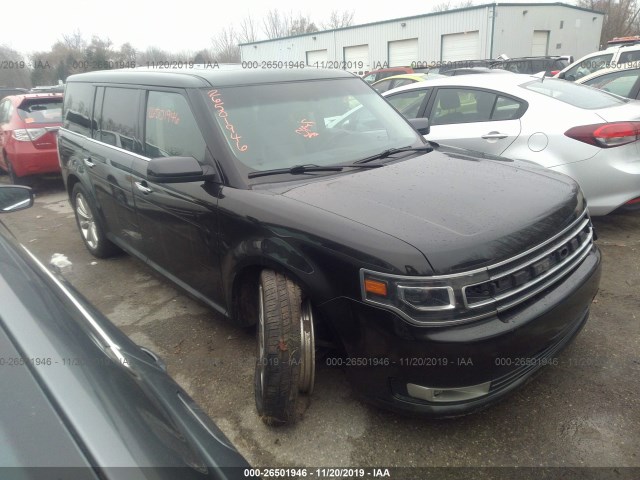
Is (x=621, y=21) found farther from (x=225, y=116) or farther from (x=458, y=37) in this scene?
(x=225, y=116)

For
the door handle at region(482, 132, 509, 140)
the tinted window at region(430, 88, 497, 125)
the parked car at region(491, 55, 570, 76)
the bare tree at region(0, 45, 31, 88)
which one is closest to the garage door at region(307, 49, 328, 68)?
the bare tree at region(0, 45, 31, 88)

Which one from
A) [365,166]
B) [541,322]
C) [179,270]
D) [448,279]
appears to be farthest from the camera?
[179,270]

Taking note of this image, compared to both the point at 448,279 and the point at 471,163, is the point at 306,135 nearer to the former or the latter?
the point at 471,163

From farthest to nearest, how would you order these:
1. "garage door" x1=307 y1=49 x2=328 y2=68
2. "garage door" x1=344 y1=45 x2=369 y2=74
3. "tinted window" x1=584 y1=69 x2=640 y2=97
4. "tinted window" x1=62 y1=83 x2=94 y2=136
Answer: "garage door" x1=307 y1=49 x2=328 y2=68, "garage door" x1=344 y1=45 x2=369 y2=74, "tinted window" x1=584 y1=69 x2=640 y2=97, "tinted window" x1=62 y1=83 x2=94 y2=136

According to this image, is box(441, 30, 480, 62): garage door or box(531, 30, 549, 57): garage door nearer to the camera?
box(441, 30, 480, 62): garage door

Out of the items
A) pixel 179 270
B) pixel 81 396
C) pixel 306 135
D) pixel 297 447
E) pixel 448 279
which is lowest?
pixel 297 447

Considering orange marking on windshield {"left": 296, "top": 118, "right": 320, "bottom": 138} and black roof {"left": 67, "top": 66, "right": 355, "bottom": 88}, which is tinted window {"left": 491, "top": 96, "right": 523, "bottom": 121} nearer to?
black roof {"left": 67, "top": 66, "right": 355, "bottom": 88}

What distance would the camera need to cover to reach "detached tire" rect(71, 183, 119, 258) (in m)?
4.64

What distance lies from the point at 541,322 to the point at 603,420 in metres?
0.75

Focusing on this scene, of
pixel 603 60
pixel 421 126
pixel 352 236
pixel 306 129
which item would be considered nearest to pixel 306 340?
pixel 352 236

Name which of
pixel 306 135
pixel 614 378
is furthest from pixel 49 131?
pixel 614 378

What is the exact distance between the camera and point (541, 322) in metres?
2.15

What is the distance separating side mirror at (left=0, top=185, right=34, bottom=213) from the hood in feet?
4.85

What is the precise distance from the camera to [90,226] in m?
4.92
